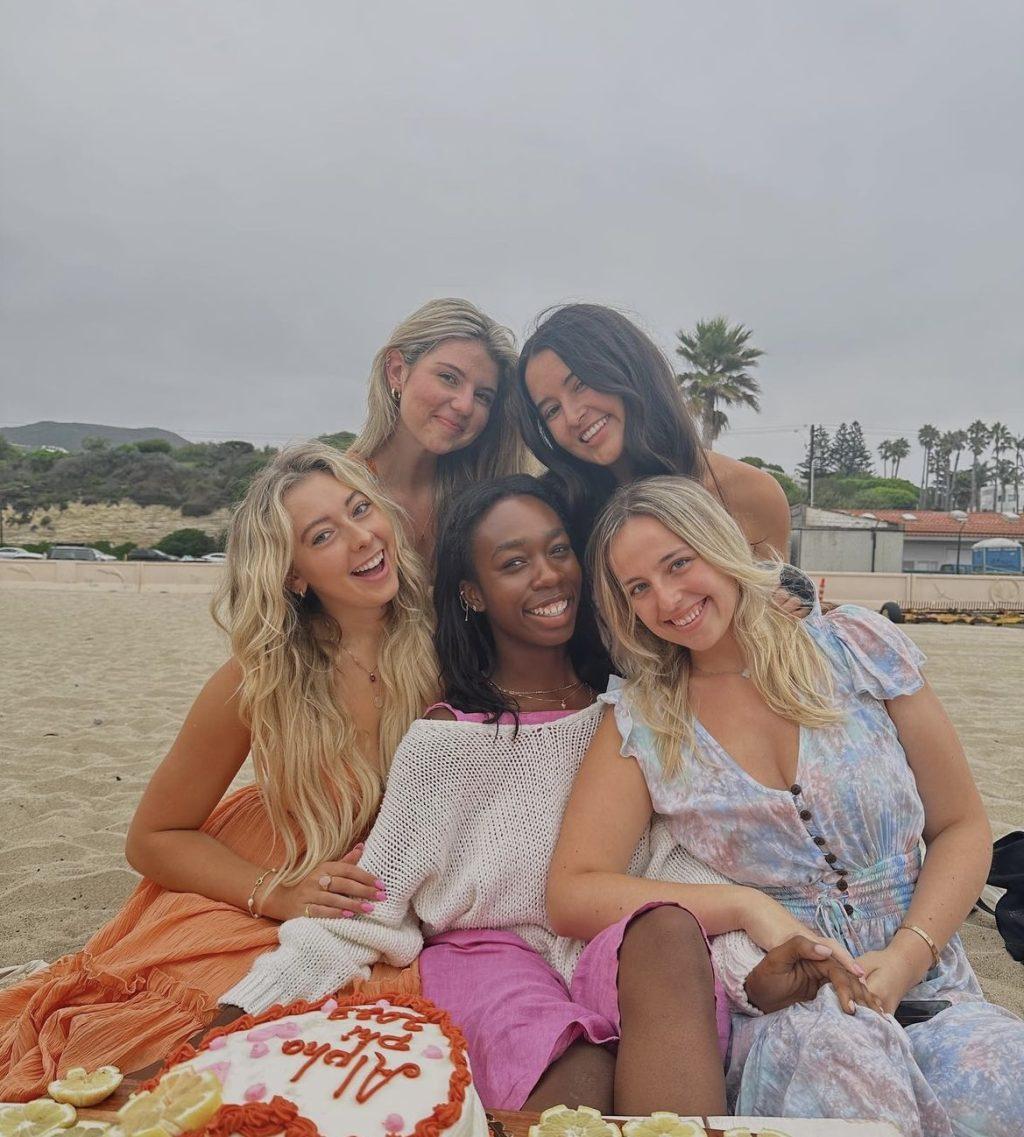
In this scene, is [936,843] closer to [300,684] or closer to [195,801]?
[300,684]

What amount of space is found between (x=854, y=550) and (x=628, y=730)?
105 ft

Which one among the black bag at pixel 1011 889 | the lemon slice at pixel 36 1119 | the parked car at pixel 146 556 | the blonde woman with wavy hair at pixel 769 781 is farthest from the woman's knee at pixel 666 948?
the parked car at pixel 146 556

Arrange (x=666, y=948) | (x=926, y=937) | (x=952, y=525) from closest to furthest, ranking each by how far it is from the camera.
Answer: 1. (x=666, y=948)
2. (x=926, y=937)
3. (x=952, y=525)

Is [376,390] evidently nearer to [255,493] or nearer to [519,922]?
[255,493]

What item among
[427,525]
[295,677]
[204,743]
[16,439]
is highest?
[16,439]

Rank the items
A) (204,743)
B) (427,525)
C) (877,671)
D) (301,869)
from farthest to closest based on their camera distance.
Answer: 1. (427,525)
2. (204,743)
3. (301,869)
4. (877,671)

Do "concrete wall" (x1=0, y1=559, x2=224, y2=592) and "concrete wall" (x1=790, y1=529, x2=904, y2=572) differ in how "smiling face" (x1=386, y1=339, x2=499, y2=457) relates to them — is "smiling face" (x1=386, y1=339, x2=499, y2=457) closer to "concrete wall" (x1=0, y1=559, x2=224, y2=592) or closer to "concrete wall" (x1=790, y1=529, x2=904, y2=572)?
"concrete wall" (x1=0, y1=559, x2=224, y2=592)

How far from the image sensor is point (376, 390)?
13.3 feet

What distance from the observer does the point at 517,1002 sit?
2129mm

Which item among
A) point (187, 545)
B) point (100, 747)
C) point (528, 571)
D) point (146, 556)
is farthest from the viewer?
point (187, 545)

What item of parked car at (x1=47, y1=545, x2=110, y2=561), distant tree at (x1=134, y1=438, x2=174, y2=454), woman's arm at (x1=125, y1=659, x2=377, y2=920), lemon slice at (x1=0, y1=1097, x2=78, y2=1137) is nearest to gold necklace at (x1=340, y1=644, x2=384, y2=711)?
woman's arm at (x1=125, y1=659, x2=377, y2=920)

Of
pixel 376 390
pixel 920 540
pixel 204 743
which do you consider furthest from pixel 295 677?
pixel 920 540

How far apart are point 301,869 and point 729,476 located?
7.13ft

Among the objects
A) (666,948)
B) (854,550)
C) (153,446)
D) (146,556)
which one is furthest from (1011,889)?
(153,446)
